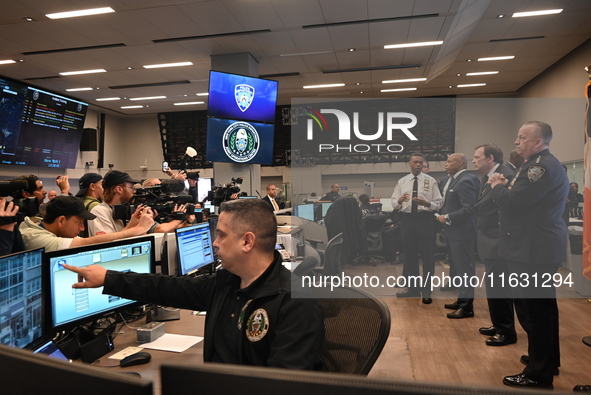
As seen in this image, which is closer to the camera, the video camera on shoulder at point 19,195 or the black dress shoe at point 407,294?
the video camera on shoulder at point 19,195

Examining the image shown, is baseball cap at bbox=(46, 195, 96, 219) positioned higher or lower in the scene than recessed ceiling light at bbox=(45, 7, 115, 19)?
lower

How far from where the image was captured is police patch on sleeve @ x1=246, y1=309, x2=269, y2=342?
131 centimetres

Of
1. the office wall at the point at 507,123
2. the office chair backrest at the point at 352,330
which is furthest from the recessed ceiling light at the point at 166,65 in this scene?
the office chair backrest at the point at 352,330

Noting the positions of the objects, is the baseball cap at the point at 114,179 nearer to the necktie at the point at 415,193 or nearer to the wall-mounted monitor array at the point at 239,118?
the necktie at the point at 415,193

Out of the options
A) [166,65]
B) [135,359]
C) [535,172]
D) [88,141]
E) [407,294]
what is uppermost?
[166,65]

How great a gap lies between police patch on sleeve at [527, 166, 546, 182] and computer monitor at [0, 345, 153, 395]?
2380 mm

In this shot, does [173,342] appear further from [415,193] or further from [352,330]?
[415,193]

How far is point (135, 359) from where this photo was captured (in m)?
1.65

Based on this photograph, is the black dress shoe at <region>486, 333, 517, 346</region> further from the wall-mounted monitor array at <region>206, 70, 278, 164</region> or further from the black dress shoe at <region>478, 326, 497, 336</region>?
the wall-mounted monitor array at <region>206, 70, 278, 164</region>

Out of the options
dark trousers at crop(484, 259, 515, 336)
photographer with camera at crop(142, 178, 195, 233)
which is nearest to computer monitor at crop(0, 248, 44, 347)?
photographer with camera at crop(142, 178, 195, 233)

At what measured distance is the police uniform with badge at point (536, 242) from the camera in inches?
90.6

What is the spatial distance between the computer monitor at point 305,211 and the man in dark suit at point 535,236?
104 cm

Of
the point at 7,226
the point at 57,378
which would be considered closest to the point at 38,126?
the point at 7,226

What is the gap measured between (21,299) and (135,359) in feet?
1.65
